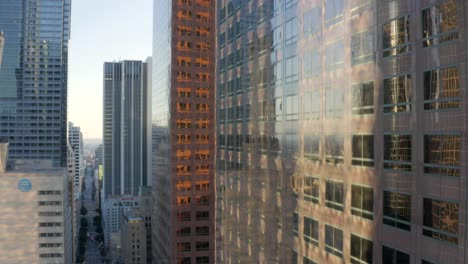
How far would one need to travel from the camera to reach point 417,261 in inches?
821

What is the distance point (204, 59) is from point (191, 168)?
25.2m

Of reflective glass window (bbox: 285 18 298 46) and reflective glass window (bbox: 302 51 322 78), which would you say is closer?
reflective glass window (bbox: 302 51 322 78)

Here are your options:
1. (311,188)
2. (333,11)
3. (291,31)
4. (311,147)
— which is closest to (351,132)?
(311,147)

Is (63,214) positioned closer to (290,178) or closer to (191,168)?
(191,168)

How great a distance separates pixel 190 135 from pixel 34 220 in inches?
2044

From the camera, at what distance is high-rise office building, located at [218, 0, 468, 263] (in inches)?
773

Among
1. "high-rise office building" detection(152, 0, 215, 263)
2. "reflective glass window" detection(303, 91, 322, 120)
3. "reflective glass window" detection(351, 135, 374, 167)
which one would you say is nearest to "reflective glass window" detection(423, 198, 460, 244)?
"reflective glass window" detection(351, 135, 374, 167)

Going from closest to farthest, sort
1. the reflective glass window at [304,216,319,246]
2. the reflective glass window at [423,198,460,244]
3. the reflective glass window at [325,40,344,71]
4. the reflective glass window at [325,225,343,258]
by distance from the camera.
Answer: the reflective glass window at [423,198,460,244] < the reflective glass window at [325,225,343,258] < the reflective glass window at [325,40,344,71] < the reflective glass window at [304,216,319,246]

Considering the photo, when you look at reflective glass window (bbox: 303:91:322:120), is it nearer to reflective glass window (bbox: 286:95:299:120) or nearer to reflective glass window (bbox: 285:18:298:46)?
reflective glass window (bbox: 286:95:299:120)

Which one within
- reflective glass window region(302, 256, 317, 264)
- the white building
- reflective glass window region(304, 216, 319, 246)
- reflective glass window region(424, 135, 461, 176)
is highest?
reflective glass window region(424, 135, 461, 176)

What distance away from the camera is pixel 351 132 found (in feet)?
86.6

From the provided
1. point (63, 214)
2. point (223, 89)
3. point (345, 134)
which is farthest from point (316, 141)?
point (63, 214)

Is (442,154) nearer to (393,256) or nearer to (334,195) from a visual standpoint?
(393,256)

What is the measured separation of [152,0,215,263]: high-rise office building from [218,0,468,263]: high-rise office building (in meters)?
59.4
